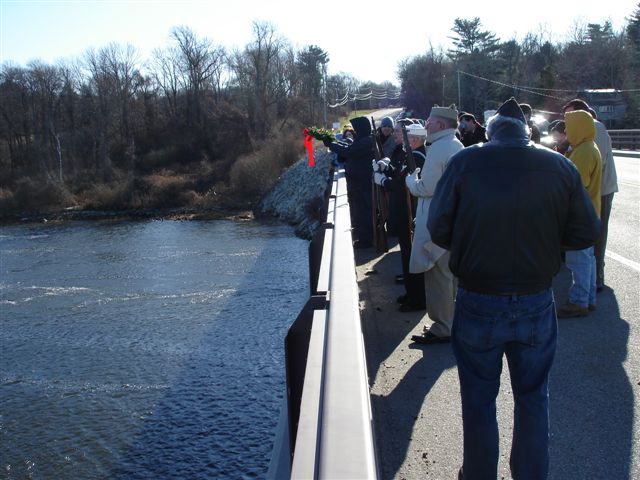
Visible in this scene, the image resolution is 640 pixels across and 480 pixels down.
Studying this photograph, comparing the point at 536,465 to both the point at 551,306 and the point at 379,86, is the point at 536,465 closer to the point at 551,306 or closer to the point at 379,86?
the point at 551,306

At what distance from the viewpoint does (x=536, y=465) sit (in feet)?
10.9

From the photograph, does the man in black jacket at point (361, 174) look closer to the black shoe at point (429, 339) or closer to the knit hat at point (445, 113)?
the black shoe at point (429, 339)

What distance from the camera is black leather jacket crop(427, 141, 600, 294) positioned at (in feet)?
10.2

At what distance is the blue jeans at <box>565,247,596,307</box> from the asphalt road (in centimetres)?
18

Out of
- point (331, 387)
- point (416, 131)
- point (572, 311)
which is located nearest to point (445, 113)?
point (416, 131)

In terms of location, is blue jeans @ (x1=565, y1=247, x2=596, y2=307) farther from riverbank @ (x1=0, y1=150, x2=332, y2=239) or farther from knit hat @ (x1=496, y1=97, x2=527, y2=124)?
riverbank @ (x1=0, y1=150, x2=332, y2=239)

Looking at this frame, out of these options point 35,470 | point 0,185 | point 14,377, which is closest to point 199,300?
point 14,377

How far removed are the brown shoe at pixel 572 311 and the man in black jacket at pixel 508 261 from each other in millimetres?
3255

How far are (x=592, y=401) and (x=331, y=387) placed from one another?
2.42 m

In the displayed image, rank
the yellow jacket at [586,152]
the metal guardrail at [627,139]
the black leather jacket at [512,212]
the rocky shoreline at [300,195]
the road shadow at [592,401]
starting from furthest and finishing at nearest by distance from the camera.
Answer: the rocky shoreline at [300,195]
the metal guardrail at [627,139]
the yellow jacket at [586,152]
the road shadow at [592,401]
the black leather jacket at [512,212]

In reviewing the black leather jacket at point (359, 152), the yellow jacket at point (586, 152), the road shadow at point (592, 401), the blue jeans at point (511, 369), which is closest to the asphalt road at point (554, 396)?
the road shadow at point (592, 401)

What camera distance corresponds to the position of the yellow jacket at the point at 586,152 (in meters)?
6.04

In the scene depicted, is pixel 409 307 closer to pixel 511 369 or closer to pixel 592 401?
pixel 592 401

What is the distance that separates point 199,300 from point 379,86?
362 feet
